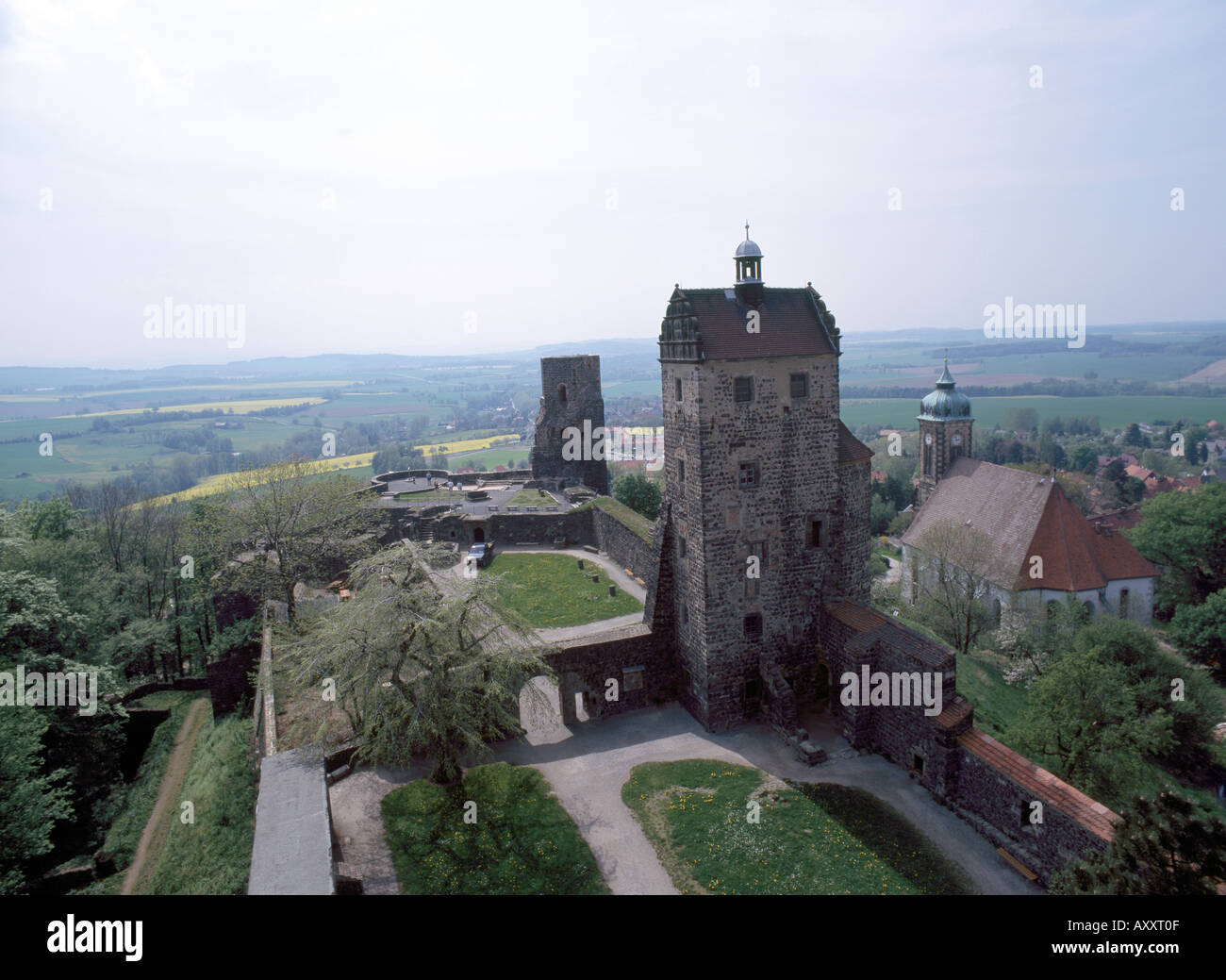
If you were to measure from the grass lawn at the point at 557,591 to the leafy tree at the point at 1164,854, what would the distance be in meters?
21.3

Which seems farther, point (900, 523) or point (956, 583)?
point (900, 523)

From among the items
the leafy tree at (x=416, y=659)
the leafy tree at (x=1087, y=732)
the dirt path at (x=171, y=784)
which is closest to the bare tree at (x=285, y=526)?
the dirt path at (x=171, y=784)

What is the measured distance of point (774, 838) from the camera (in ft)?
59.9

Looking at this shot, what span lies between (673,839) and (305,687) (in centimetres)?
1212

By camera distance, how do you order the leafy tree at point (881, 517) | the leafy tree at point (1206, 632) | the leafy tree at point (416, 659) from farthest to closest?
the leafy tree at point (881, 517) < the leafy tree at point (1206, 632) < the leafy tree at point (416, 659)

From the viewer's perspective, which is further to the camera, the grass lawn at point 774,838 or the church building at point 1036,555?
the church building at point 1036,555

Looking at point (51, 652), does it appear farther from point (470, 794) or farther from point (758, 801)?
point (758, 801)

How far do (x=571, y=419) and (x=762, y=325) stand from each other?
30.9 m

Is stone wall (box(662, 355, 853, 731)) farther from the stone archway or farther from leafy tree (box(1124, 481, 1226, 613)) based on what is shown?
leafy tree (box(1124, 481, 1226, 613))

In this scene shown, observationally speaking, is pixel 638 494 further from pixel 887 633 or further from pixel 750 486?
pixel 887 633

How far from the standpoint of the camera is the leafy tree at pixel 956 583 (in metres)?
36.1

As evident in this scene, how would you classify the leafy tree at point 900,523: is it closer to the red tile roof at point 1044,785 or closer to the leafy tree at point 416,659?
the red tile roof at point 1044,785

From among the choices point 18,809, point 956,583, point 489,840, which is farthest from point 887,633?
point 18,809

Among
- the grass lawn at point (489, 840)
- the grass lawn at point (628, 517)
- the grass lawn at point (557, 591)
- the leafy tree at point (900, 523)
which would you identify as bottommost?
the leafy tree at point (900, 523)
